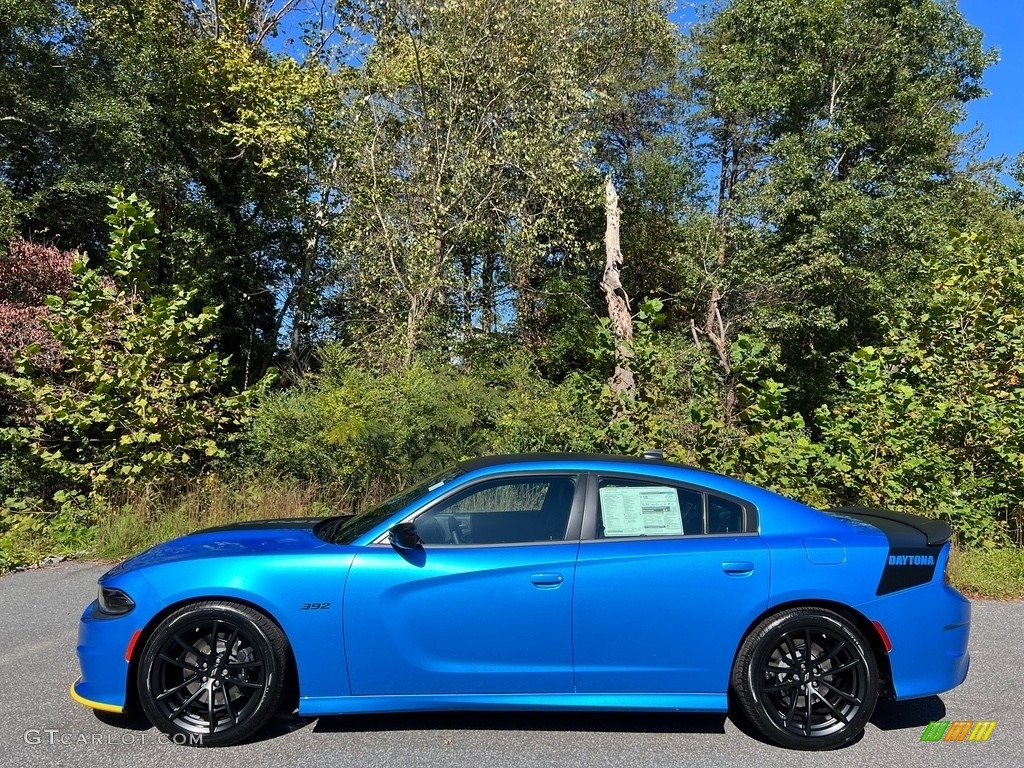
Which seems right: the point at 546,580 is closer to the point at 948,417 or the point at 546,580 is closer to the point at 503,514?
Result: the point at 503,514

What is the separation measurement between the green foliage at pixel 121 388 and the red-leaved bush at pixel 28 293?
533 mm

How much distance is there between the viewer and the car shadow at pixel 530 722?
151 inches

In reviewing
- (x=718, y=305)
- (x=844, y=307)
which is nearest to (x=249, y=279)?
(x=718, y=305)

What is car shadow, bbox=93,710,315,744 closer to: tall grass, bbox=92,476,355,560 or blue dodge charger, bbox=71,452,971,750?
blue dodge charger, bbox=71,452,971,750

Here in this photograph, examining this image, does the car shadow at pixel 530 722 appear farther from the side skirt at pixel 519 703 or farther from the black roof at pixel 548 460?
the black roof at pixel 548 460

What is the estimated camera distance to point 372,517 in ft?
13.8

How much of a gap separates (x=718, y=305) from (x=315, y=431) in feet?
43.8

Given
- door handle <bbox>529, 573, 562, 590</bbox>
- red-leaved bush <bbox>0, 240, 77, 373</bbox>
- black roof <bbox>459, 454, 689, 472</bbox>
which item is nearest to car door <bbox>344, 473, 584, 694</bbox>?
door handle <bbox>529, 573, 562, 590</bbox>

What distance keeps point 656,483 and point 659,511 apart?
0.50 feet

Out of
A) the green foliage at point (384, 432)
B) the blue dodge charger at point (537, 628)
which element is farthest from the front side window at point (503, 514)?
the green foliage at point (384, 432)

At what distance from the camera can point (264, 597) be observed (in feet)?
12.0

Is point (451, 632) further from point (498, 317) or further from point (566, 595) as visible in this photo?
point (498, 317)

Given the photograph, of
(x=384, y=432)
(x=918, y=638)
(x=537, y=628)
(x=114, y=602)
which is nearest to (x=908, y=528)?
(x=918, y=638)

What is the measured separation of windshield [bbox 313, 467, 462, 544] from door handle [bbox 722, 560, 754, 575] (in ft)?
4.87
